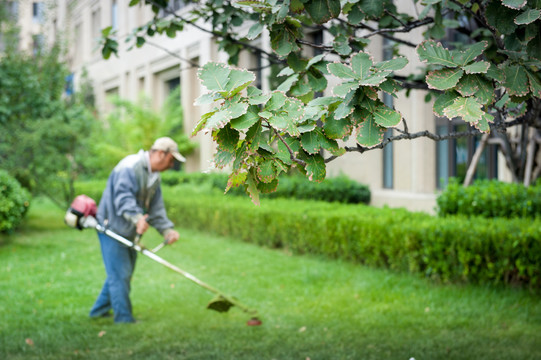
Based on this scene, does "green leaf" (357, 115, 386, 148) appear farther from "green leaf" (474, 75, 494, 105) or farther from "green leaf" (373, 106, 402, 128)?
"green leaf" (474, 75, 494, 105)

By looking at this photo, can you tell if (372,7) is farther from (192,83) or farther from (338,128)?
(192,83)

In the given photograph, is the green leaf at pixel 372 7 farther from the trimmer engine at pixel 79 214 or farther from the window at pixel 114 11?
the window at pixel 114 11

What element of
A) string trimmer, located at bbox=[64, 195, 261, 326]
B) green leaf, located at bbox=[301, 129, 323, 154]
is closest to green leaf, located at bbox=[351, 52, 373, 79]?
green leaf, located at bbox=[301, 129, 323, 154]

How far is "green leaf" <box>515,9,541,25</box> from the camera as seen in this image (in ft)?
6.50

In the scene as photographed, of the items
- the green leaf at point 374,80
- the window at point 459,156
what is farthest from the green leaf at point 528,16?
the window at point 459,156

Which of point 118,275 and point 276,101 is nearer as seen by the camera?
point 276,101

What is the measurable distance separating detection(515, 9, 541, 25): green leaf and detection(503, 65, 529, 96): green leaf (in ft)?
0.56

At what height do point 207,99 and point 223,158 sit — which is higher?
point 207,99

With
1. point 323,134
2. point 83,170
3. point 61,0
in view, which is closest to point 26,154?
point 83,170

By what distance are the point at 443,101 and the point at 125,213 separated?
389 cm

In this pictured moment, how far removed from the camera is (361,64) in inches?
80.3

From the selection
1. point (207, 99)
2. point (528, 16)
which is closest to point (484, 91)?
point (528, 16)

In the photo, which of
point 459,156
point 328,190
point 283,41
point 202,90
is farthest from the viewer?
point 202,90

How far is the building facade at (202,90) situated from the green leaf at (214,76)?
0.27 m
